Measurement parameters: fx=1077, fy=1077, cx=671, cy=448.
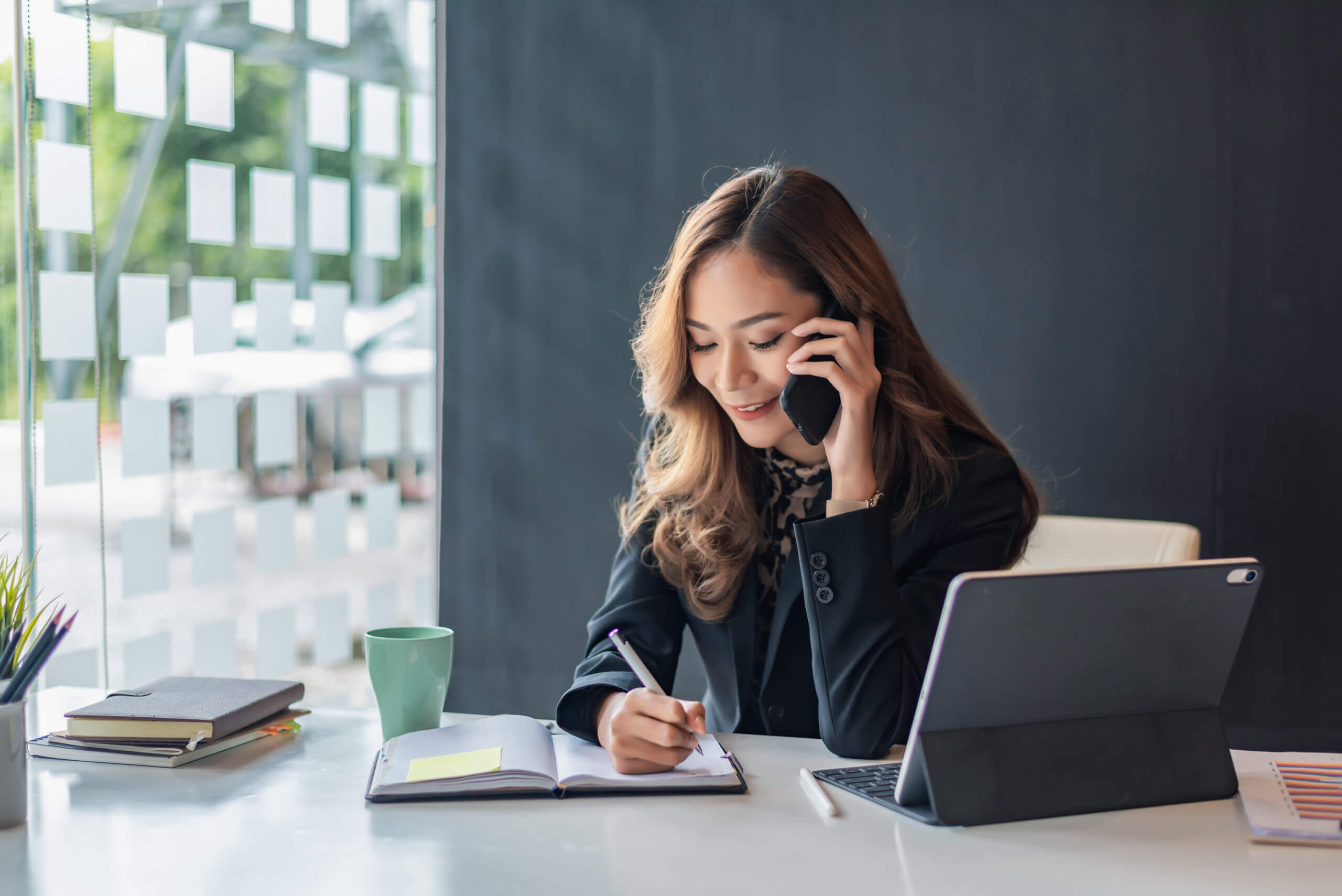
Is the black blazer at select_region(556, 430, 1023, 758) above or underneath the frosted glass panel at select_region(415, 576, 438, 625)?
above

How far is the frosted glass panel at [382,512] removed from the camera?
3359 millimetres

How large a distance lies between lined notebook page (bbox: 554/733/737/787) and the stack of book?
38 centimetres

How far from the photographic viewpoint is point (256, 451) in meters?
3.05

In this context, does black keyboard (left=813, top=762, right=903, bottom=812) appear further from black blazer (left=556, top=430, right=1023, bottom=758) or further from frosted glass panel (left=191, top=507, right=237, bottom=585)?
frosted glass panel (left=191, top=507, right=237, bottom=585)

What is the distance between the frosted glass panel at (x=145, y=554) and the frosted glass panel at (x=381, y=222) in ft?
3.36

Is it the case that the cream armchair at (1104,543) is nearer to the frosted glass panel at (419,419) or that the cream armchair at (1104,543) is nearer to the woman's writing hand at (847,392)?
the woman's writing hand at (847,392)

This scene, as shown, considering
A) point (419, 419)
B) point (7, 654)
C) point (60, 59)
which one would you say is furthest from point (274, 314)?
point (7, 654)

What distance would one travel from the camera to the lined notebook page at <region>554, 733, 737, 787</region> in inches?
43.4

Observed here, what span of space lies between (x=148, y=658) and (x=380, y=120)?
172 centimetres

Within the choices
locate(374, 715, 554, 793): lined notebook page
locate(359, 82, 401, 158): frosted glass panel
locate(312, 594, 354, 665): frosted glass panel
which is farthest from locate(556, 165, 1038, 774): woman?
locate(359, 82, 401, 158): frosted glass panel

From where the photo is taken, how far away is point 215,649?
301 cm

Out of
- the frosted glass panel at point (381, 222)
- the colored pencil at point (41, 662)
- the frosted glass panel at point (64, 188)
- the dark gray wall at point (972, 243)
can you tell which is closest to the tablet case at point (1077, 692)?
the colored pencil at point (41, 662)

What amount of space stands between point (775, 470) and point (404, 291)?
2.01 metres

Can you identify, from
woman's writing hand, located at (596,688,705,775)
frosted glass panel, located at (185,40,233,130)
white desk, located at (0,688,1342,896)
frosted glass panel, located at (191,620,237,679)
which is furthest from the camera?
frosted glass panel, located at (191,620,237,679)
